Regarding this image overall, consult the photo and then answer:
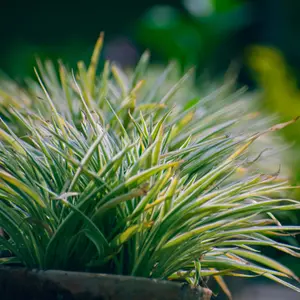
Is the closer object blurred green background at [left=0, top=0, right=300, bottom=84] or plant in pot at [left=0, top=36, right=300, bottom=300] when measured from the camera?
plant in pot at [left=0, top=36, right=300, bottom=300]

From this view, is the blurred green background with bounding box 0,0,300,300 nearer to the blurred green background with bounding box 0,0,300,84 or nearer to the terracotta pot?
the blurred green background with bounding box 0,0,300,84

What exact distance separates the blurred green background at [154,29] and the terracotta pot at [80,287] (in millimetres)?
2523

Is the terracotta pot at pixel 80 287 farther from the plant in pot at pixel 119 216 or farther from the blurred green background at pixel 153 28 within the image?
the blurred green background at pixel 153 28

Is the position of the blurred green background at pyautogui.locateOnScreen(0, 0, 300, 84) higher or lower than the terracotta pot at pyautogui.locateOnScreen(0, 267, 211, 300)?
higher

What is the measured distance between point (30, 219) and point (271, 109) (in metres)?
0.81

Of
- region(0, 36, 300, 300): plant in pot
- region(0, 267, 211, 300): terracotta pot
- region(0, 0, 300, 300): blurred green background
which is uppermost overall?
region(0, 0, 300, 300): blurred green background

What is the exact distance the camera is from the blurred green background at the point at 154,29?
11.0 feet

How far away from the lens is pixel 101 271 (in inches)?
29.1

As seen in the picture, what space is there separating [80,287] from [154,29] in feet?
9.44

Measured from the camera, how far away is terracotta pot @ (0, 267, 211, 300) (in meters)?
0.68

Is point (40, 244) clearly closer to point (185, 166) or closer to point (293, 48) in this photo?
point (185, 166)

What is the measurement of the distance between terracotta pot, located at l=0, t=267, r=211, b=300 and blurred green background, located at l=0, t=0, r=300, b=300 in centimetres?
252

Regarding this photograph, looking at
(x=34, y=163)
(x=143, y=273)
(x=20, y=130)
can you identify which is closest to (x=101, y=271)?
(x=143, y=273)

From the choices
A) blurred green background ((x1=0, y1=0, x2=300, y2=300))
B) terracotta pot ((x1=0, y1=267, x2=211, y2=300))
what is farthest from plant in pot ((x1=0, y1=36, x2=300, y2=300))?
blurred green background ((x1=0, y1=0, x2=300, y2=300))
